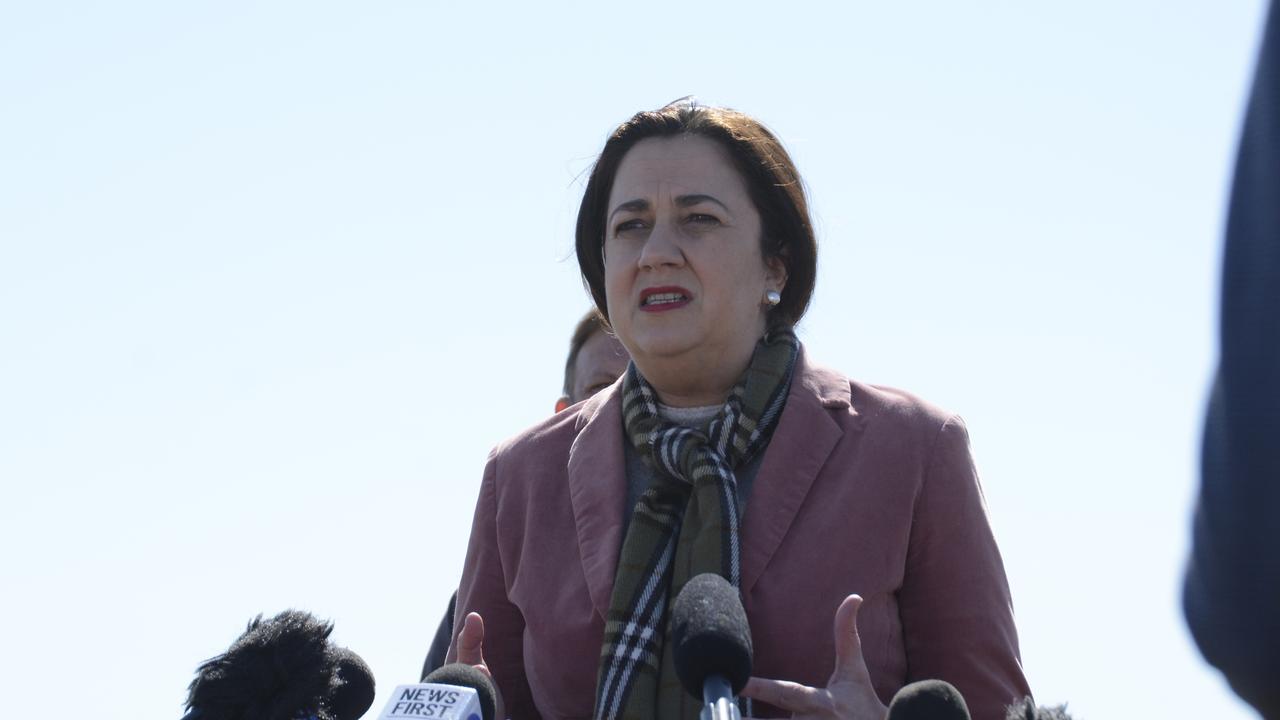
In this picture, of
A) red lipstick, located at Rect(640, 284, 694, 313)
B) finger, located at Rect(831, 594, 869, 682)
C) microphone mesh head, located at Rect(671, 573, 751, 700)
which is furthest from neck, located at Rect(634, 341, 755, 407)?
microphone mesh head, located at Rect(671, 573, 751, 700)

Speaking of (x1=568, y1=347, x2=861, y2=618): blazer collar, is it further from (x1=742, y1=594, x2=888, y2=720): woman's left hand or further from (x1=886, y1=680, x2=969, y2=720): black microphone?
(x1=886, y1=680, x2=969, y2=720): black microphone

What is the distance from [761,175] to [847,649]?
165cm

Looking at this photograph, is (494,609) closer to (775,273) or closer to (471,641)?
(471,641)

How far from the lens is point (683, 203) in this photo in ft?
15.1

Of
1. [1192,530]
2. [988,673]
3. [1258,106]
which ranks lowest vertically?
[988,673]

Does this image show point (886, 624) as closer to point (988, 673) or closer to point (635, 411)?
point (988, 673)

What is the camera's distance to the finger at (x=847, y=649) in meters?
3.51

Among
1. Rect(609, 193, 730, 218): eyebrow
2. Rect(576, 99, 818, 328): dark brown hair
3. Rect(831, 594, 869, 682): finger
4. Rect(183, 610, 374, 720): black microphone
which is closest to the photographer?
Rect(183, 610, 374, 720): black microphone

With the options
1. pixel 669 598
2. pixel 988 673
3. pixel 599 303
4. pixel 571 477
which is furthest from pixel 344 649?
pixel 599 303

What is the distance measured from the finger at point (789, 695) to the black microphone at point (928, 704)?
806 mm

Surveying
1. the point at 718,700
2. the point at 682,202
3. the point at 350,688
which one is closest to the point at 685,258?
the point at 682,202

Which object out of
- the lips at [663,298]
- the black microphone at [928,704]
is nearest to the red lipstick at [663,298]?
the lips at [663,298]

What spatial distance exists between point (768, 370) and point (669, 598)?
0.72m

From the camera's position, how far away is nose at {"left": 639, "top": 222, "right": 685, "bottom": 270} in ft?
14.7
